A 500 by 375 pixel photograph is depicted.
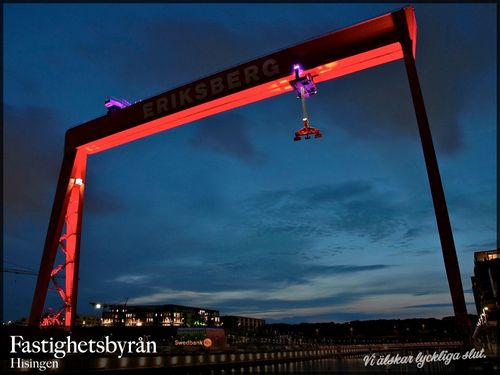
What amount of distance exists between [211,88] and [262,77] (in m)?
2.14

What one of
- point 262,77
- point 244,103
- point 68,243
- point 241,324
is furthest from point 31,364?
point 241,324

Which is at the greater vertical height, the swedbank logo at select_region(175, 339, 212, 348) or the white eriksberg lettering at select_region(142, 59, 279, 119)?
the white eriksberg lettering at select_region(142, 59, 279, 119)

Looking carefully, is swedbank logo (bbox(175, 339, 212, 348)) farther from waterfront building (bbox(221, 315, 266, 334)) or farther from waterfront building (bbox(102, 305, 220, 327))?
waterfront building (bbox(221, 315, 266, 334))

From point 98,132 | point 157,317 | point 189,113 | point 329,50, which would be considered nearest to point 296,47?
point 329,50

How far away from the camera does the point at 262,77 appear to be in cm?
Answer: 1424

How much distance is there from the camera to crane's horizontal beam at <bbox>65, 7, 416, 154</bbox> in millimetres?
12719

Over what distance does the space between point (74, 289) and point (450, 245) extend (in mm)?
15489

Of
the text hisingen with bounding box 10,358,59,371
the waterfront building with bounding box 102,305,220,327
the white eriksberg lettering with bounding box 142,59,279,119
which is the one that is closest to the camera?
the white eriksberg lettering with bounding box 142,59,279,119

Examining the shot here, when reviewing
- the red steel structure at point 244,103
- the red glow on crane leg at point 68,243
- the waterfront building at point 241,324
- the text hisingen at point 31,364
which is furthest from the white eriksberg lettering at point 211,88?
the waterfront building at point 241,324

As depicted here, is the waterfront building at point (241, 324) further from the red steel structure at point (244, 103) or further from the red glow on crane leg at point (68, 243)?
the red steel structure at point (244, 103)

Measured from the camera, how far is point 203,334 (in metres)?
41.9

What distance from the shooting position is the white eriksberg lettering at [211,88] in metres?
14.2

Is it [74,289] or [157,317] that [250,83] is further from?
[157,317]

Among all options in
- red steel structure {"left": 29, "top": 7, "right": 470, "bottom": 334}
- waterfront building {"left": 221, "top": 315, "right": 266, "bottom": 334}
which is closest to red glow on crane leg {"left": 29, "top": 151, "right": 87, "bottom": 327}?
red steel structure {"left": 29, "top": 7, "right": 470, "bottom": 334}
